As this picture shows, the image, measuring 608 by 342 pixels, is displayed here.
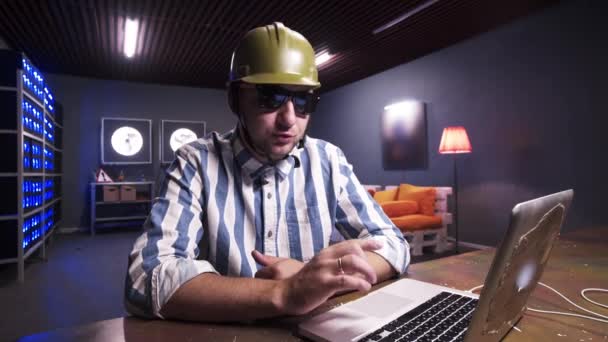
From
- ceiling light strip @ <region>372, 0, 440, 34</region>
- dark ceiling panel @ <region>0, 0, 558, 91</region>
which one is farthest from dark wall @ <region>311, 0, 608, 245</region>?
ceiling light strip @ <region>372, 0, 440, 34</region>

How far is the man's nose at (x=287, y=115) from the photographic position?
3.24ft

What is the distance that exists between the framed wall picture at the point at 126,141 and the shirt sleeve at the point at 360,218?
6.74 m

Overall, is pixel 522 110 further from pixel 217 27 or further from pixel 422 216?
pixel 217 27

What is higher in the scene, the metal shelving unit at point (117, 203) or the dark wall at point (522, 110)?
the dark wall at point (522, 110)

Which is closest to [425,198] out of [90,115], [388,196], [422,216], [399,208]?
[422,216]

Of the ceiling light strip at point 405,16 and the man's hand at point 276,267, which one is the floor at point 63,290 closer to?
the man's hand at point 276,267

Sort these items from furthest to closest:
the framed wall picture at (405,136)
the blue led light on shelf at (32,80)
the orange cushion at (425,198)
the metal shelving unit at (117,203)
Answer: the metal shelving unit at (117,203)
the framed wall picture at (405,136)
the orange cushion at (425,198)
the blue led light on shelf at (32,80)

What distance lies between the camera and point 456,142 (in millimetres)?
4332

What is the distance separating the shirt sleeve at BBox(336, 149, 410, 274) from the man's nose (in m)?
0.35

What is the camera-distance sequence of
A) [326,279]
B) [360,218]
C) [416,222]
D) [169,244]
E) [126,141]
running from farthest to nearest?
1. [126,141]
2. [416,222]
3. [360,218]
4. [169,244]
5. [326,279]

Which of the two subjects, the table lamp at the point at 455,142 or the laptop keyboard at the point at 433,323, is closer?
the laptop keyboard at the point at 433,323

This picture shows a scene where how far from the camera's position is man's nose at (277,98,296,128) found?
0.99m

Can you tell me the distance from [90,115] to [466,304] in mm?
7667

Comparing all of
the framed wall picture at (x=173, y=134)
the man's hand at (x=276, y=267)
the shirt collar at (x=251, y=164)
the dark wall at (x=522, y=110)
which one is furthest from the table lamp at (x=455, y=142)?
the framed wall picture at (x=173, y=134)
